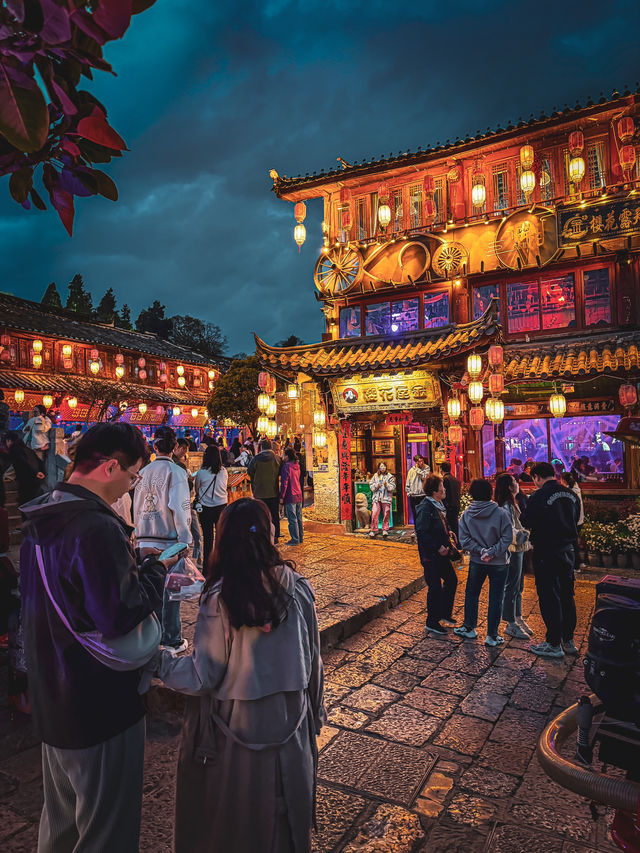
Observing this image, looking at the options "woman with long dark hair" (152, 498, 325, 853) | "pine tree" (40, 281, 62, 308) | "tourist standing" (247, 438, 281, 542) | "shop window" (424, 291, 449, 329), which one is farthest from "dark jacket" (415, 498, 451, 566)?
"pine tree" (40, 281, 62, 308)

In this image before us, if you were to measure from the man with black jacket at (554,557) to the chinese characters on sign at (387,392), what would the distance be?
6.86 meters

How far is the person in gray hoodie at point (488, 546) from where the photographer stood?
5750 mm

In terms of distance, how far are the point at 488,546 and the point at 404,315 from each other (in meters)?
10.3

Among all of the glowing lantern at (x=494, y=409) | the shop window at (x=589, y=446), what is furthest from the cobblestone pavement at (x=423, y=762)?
the shop window at (x=589, y=446)

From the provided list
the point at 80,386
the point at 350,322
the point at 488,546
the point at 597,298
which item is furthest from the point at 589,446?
the point at 80,386

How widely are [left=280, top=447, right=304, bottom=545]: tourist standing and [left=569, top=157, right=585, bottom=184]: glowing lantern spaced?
10.2 metres

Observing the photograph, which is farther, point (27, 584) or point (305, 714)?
point (305, 714)

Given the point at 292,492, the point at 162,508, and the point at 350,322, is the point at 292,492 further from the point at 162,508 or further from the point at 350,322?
the point at 350,322

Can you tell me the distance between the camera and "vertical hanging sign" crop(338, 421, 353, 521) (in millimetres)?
13188

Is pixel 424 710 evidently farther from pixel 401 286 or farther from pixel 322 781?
pixel 401 286

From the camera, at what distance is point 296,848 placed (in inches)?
78.4

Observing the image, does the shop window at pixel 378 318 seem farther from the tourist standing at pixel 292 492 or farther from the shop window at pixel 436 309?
the tourist standing at pixel 292 492

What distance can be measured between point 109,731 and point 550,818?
2.90 meters

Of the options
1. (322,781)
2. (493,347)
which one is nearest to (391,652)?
(322,781)
